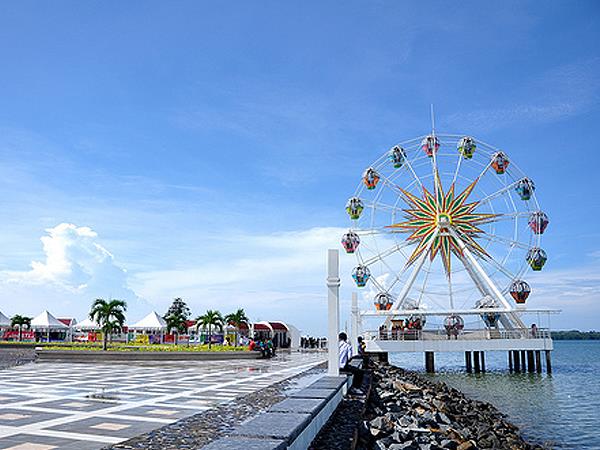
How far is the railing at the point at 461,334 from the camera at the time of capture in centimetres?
3500

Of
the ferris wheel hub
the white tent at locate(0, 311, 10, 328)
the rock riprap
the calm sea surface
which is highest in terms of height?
the ferris wheel hub

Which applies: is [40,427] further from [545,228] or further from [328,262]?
[545,228]

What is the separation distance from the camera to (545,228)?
35.9 metres

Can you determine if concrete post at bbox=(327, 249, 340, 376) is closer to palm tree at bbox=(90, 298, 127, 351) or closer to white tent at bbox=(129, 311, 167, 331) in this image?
palm tree at bbox=(90, 298, 127, 351)

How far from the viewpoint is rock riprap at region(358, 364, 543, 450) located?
9.20m

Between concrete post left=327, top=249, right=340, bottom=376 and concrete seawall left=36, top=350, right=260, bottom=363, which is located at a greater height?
concrete post left=327, top=249, right=340, bottom=376

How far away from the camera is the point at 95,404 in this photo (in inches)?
417

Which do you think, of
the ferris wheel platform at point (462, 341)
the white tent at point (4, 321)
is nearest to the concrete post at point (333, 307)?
the ferris wheel platform at point (462, 341)

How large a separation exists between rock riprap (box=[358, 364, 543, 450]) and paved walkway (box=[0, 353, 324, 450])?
3282 millimetres

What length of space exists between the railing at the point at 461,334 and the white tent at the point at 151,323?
20.1 m

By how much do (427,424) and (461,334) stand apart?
83.8ft

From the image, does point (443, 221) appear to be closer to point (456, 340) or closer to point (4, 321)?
point (456, 340)

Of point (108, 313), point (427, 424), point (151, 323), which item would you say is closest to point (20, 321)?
point (151, 323)

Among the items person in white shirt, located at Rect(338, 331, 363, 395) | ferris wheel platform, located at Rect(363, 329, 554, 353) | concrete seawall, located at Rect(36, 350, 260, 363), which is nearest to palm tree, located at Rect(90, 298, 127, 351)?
concrete seawall, located at Rect(36, 350, 260, 363)
